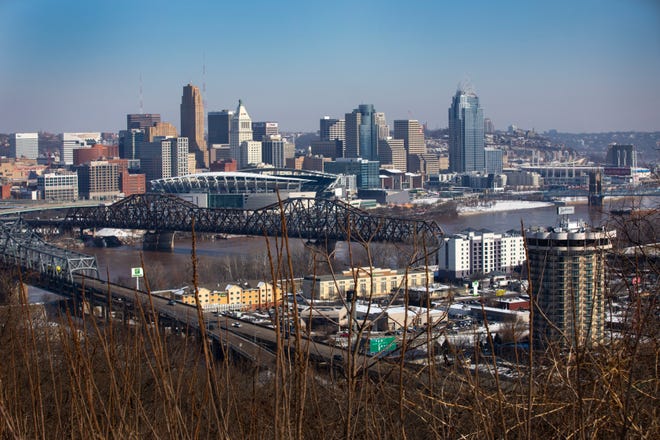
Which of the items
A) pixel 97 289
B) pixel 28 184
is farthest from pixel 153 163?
pixel 97 289

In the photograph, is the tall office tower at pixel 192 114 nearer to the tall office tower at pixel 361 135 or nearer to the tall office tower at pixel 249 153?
the tall office tower at pixel 249 153

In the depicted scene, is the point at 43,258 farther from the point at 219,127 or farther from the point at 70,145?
the point at 70,145

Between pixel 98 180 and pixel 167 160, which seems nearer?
pixel 98 180

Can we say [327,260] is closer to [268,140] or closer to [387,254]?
[387,254]

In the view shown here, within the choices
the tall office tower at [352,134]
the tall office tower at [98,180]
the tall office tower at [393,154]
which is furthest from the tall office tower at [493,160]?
the tall office tower at [98,180]

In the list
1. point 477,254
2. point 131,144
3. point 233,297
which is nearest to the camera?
point 233,297

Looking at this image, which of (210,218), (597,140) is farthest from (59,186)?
(597,140)

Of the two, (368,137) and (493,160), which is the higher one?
(368,137)
